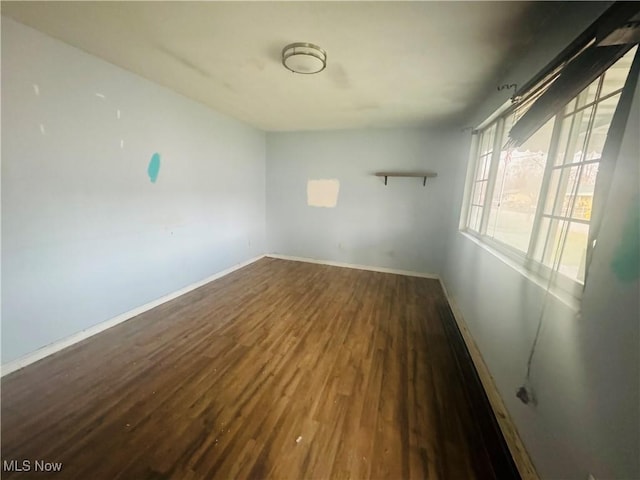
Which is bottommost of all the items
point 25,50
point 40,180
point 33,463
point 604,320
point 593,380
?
point 33,463

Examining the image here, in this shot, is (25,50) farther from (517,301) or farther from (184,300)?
(517,301)

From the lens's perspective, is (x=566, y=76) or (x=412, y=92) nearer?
(x=566, y=76)

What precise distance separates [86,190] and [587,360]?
340 centimetres

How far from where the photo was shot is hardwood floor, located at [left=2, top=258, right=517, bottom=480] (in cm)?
131

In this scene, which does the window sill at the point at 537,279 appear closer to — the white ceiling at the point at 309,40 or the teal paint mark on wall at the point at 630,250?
the teal paint mark on wall at the point at 630,250

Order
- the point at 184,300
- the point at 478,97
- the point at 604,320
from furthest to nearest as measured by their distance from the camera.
Answer: the point at 184,300
the point at 478,97
the point at 604,320

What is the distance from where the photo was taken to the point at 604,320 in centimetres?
89

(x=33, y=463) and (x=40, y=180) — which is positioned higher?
(x=40, y=180)

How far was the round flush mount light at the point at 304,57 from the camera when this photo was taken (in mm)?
1774

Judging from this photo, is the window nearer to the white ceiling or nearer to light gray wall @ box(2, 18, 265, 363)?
the white ceiling

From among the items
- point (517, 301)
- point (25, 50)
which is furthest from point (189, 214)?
point (517, 301)

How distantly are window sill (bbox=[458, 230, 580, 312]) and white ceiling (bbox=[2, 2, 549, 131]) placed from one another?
1.48 m

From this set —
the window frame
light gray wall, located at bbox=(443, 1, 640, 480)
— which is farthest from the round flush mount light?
the window frame

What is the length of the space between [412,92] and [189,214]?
9.82ft
